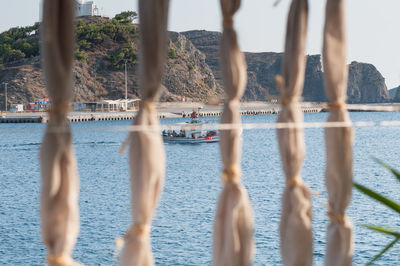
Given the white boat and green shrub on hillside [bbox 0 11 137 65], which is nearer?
the white boat

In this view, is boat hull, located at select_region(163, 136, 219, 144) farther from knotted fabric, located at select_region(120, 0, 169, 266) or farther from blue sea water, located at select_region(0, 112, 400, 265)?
knotted fabric, located at select_region(120, 0, 169, 266)

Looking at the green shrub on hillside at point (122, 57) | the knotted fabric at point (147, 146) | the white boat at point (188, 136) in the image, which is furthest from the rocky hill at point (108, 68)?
the knotted fabric at point (147, 146)

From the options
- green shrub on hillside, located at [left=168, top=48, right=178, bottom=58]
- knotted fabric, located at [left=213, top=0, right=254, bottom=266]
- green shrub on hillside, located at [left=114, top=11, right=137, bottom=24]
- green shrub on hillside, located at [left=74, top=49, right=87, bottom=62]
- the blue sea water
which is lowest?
the blue sea water

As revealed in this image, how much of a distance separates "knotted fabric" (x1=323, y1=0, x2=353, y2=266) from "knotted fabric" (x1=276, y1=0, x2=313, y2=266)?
0.08 m

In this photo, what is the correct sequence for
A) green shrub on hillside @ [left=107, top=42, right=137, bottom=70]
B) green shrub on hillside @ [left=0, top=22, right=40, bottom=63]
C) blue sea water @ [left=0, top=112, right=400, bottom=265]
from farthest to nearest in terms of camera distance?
green shrub on hillside @ [left=107, top=42, right=137, bottom=70]
green shrub on hillside @ [left=0, top=22, right=40, bottom=63]
blue sea water @ [left=0, top=112, right=400, bottom=265]

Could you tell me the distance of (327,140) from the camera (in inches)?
61.7

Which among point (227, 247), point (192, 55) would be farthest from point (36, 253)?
point (192, 55)

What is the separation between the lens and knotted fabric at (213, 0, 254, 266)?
1440 millimetres

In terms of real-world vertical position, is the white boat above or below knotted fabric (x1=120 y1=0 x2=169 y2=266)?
below

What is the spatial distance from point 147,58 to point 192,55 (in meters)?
94.9

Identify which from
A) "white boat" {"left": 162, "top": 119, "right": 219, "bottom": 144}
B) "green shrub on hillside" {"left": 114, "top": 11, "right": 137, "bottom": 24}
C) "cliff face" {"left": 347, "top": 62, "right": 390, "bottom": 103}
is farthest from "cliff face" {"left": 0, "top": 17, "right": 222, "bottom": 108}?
"white boat" {"left": 162, "top": 119, "right": 219, "bottom": 144}

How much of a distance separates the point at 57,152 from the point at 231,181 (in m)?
0.45

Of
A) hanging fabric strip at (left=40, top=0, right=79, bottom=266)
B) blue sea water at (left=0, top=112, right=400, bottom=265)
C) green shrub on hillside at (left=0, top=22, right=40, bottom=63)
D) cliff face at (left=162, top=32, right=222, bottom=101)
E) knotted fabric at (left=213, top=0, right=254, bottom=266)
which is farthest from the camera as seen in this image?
cliff face at (left=162, top=32, right=222, bottom=101)

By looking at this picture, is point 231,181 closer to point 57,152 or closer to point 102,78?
point 57,152
